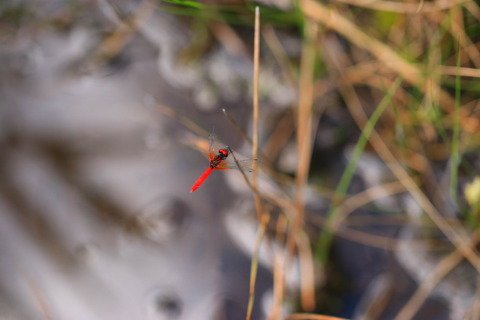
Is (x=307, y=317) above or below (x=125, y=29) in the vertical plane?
below

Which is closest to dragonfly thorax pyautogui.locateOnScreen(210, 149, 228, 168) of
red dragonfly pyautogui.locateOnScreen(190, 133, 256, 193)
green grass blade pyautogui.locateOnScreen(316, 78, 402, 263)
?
red dragonfly pyautogui.locateOnScreen(190, 133, 256, 193)

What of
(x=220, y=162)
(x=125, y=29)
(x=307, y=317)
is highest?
(x=125, y=29)

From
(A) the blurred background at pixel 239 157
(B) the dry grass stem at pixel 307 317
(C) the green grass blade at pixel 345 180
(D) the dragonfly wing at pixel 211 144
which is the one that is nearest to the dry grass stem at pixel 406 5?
(A) the blurred background at pixel 239 157

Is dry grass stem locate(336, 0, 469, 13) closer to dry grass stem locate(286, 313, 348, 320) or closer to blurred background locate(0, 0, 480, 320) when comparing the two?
blurred background locate(0, 0, 480, 320)

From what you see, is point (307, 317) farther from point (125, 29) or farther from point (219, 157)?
point (125, 29)

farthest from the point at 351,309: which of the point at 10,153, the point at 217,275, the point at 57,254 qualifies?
the point at 10,153

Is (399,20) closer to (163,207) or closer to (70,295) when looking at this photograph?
(163,207)

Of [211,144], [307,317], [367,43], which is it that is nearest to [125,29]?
[211,144]

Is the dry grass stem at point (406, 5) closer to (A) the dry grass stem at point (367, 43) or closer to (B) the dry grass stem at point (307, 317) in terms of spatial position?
(A) the dry grass stem at point (367, 43)

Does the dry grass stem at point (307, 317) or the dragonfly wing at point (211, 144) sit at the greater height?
the dragonfly wing at point (211, 144)
